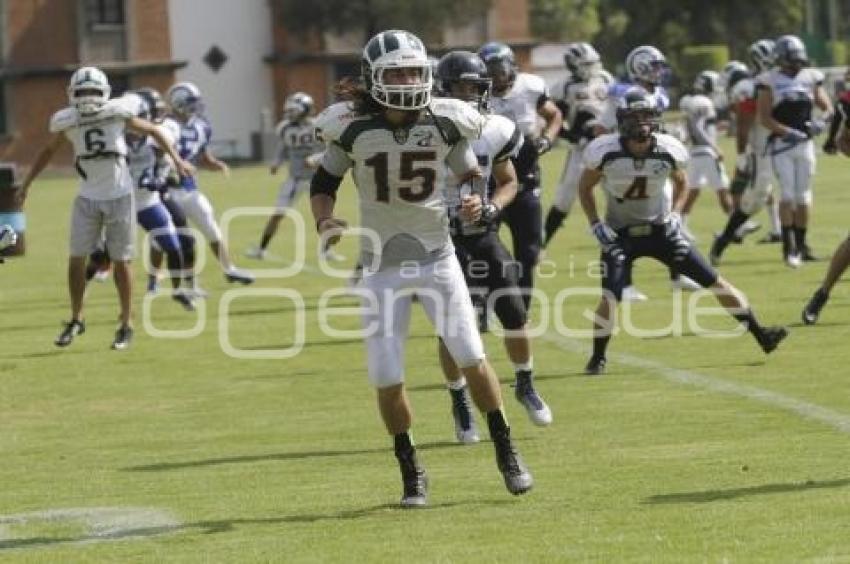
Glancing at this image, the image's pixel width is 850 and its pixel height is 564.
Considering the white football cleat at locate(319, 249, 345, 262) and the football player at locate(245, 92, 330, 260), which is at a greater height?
the football player at locate(245, 92, 330, 260)

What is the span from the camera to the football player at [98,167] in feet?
48.5

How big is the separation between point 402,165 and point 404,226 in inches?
9.6

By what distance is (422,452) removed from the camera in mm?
10211

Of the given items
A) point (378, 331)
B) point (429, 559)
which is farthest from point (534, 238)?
point (429, 559)

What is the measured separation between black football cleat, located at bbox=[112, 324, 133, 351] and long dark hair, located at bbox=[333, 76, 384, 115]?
705cm

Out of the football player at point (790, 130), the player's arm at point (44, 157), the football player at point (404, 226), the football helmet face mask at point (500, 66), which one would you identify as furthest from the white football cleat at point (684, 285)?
the football player at point (404, 226)

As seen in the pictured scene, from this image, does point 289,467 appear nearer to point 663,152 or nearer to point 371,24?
point 663,152

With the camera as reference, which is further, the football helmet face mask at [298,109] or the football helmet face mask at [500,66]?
the football helmet face mask at [298,109]

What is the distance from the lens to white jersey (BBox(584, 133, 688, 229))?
12648 millimetres

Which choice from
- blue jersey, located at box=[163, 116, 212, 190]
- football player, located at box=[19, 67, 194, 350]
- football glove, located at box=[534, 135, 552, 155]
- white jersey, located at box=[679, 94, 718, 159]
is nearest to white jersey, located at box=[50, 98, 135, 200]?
football player, located at box=[19, 67, 194, 350]

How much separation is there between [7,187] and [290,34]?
120ft

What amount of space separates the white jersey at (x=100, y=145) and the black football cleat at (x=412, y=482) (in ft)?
21.7

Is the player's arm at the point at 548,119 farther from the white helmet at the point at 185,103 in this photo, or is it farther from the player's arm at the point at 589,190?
the white helmet at the point at 185,103

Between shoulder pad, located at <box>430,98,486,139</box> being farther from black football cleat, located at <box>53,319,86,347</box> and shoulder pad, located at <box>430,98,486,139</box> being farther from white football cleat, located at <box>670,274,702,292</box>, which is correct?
white football cleat, located at <box>670,274,702,292</box>
